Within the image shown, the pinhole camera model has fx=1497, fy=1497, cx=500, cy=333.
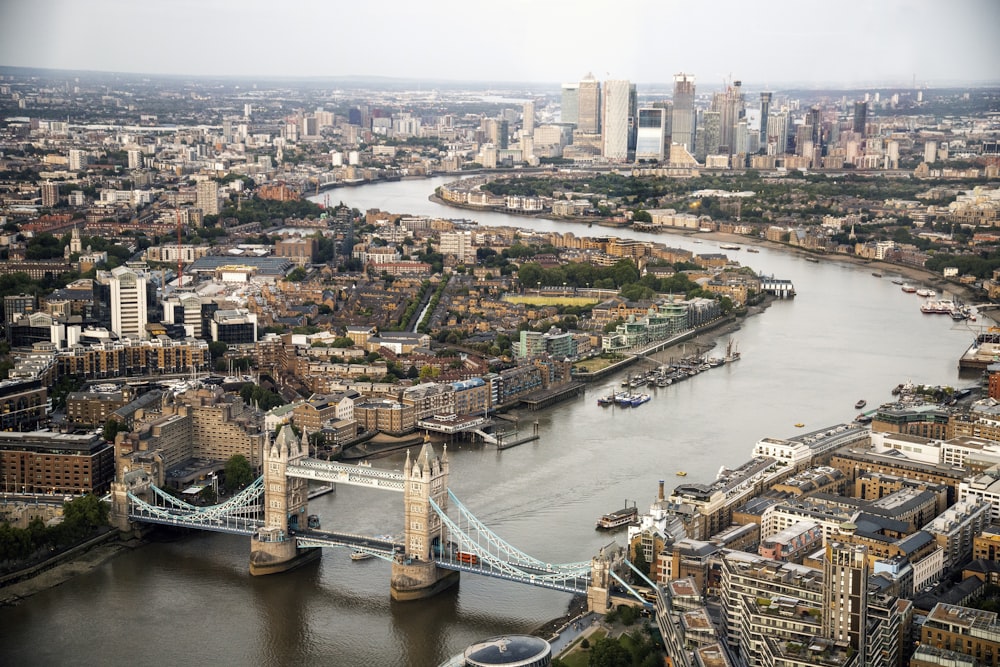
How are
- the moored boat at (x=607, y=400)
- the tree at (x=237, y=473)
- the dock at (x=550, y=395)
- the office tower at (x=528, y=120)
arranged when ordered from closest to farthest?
the tree at (x=237, y=473) → the dock at (x=550, y=395) → the moored boat at (x=607, y=400) → the office tower at (x=528, y=120)

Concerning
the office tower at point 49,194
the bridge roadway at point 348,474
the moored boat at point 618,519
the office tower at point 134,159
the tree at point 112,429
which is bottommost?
the moored boat at point 618,519

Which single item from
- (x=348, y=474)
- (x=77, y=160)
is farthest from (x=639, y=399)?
(x=77, y=160)

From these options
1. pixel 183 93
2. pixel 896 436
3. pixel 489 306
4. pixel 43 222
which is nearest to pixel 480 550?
pixel 896 436

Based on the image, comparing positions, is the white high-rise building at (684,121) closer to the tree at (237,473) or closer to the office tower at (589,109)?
the office tower at (589,109)

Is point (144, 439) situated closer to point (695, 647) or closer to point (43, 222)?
point (695, 647)

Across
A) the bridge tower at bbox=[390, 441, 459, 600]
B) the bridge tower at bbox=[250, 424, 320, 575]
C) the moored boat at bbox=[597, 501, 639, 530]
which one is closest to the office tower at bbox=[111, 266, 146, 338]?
the bridge tower at bbox=[250, 424, 320, 575]

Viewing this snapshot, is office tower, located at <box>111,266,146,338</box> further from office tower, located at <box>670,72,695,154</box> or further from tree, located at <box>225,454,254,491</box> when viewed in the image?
office tower, located at <box>670,72,695,154</box>

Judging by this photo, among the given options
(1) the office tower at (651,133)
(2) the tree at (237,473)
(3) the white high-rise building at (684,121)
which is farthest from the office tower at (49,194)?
(2) the tree at (237,473)
